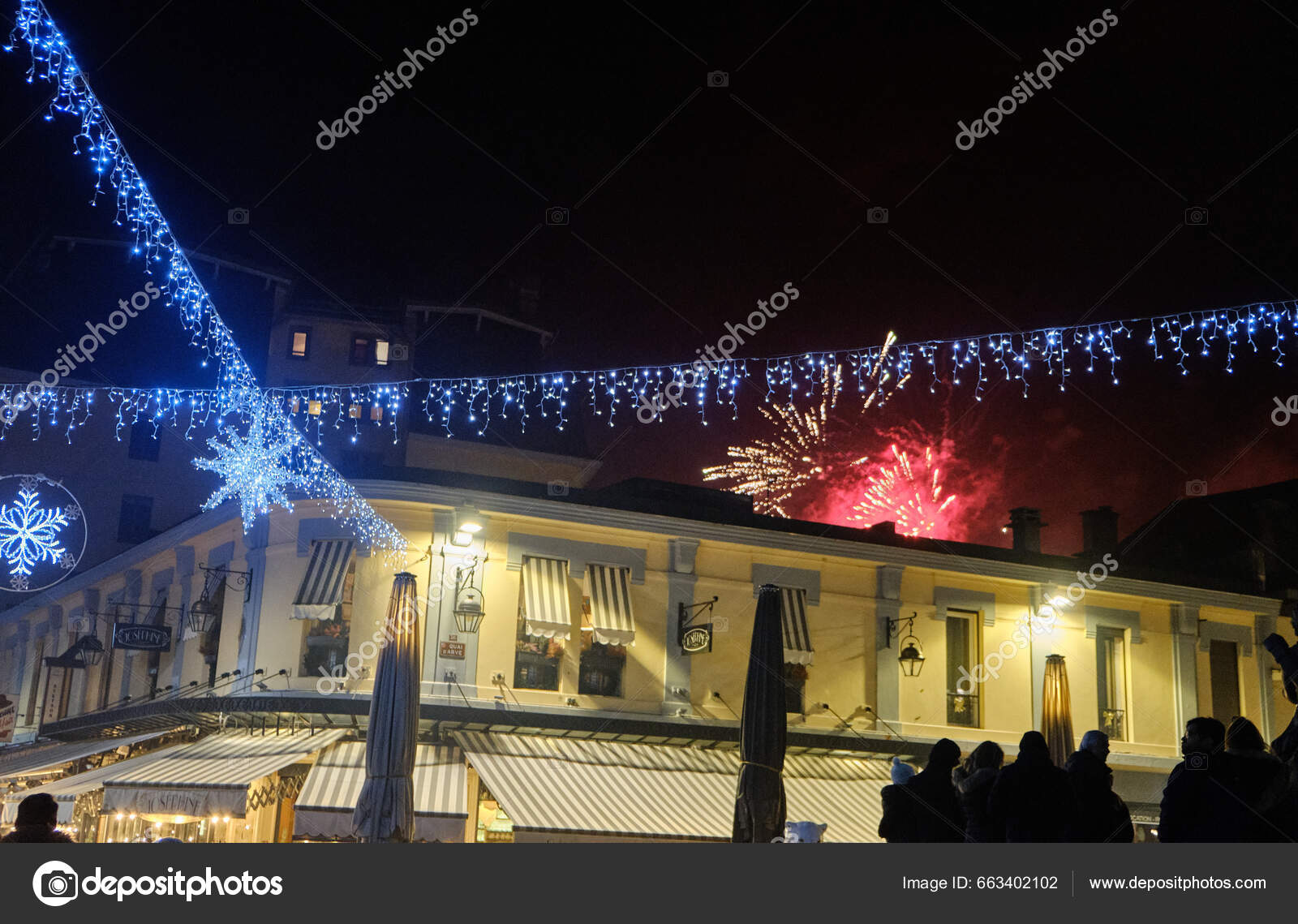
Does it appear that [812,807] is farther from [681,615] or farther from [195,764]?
[195,764]

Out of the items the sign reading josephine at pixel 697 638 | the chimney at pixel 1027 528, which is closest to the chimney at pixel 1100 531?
the chimney at pixel 1027 528

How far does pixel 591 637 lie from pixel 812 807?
4.53m

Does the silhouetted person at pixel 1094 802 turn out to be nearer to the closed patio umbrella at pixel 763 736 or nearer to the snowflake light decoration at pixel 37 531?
the closed patio umbrella at pixel 763 736

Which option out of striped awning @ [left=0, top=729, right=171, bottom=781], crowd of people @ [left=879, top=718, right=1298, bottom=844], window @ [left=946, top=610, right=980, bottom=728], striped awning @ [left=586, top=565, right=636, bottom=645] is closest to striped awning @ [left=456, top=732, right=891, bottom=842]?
striped awning @ [left=586, top=565, right=636, bottom=645]

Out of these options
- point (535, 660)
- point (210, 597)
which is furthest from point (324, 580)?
point (535, 660)

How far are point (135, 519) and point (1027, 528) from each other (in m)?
24.5

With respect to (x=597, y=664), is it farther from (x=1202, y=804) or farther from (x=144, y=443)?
(x=144, y=443)

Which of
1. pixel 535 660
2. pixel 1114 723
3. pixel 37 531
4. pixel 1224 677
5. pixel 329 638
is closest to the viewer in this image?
pixel 329 638

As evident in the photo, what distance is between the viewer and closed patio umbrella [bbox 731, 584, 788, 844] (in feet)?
52.4

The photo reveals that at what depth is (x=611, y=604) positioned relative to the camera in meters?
21.7

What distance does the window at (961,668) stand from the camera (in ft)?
79.9

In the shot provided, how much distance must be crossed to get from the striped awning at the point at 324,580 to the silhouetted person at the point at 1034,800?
1387 cm

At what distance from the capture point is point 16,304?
1502 inches
